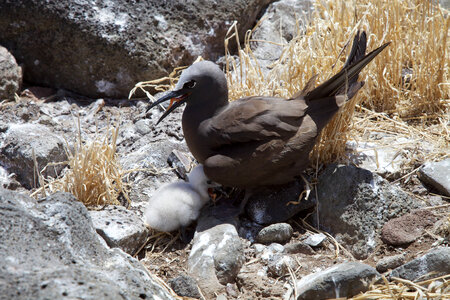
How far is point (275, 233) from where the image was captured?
3564 millimetres

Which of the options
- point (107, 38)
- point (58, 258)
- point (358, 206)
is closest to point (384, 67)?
point (358, 206)

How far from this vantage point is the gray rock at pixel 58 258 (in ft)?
7.05

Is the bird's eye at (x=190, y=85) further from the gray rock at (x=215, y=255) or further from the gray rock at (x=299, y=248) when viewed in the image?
the gray rock at (x=299, y=248)

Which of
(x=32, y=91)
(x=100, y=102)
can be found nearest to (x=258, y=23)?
(x=100, y=102)

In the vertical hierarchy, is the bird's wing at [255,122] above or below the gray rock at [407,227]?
above

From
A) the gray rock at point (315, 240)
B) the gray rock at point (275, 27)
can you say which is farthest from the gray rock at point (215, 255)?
the gray rock at point (275, 27)

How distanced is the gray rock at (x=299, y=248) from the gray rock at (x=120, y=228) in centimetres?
96

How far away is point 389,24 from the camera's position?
460 cm

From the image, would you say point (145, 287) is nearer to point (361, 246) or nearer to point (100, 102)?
point (361, 246)

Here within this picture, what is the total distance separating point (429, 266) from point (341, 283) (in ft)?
1.72

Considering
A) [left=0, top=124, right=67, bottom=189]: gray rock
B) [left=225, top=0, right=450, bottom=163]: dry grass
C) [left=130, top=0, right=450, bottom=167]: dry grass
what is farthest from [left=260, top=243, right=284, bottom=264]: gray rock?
[left=0, top=124, right=67, bottom=189]: gray rock

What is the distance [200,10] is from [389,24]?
1.71m

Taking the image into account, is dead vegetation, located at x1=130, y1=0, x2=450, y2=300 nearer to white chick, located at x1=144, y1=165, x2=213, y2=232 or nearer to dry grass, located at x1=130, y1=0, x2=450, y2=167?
dry grass, located at x1=130, y1=0, x2=450, y2=167

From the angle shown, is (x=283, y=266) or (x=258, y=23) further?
(x=258, y=23)
